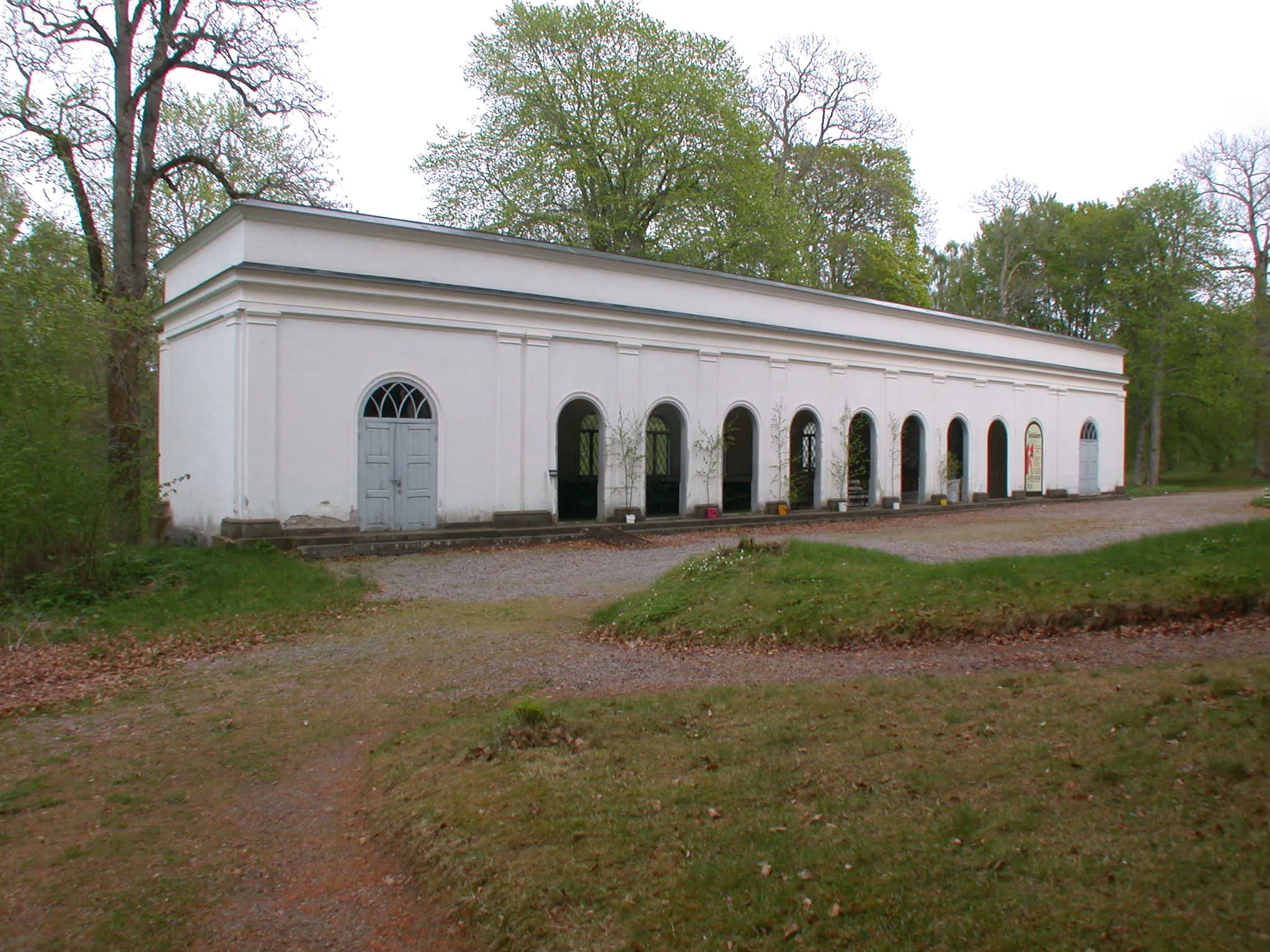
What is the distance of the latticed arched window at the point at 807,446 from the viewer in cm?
2650

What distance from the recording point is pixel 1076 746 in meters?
4.50

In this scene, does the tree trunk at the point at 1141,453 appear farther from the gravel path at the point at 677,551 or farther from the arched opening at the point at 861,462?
the arched opening at the point at 861,462

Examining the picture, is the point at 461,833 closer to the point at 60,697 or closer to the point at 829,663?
the point at 829,663

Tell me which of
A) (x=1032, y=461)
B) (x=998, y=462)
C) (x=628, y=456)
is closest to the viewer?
(x=628, y=456)

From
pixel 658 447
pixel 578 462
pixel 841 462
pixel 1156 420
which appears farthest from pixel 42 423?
pixel 1156 420

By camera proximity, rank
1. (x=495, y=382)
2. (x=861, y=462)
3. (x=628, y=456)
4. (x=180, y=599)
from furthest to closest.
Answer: (x=861, y=462), (x=628, y=456), (x=495, y=382), (x=180, y=599)

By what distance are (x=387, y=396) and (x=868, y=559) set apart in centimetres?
984

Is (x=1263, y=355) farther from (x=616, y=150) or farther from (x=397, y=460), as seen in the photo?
(x=397, y=460)

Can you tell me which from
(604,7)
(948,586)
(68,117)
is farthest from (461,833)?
(604,7)

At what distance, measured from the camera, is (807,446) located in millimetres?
27094

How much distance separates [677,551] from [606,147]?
19501 millimetres

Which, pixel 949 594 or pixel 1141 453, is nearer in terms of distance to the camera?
pixel 949 594

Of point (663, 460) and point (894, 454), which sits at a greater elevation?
point (894, 454)

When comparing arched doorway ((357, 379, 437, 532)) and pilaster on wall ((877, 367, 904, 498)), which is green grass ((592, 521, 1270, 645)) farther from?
pilaster on wall ((877, 367, 904, 498))
